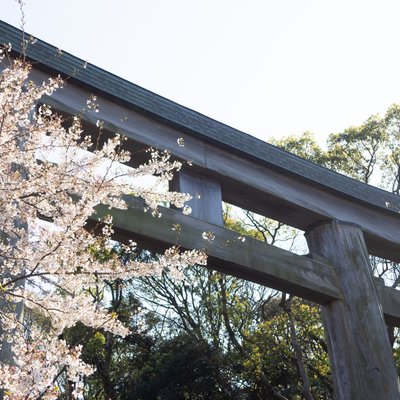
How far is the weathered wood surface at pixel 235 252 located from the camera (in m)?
2.69

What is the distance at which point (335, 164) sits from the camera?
12.5 meters

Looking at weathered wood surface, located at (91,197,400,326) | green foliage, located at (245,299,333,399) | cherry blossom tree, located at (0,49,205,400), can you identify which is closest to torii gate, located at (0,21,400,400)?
weathered wood surface, located at (91,197,400,326)

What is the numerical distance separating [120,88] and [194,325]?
36.3 ft

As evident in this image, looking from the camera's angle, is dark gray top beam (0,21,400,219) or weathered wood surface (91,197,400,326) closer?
weathered wood surface (91,197,400,326)

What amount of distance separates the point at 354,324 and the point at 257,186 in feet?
3.43

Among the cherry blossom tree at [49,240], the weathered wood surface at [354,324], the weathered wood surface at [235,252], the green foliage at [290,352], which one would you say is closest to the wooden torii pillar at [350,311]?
the weathered wood surface at [354,324]

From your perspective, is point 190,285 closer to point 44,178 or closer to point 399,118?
point 399,118

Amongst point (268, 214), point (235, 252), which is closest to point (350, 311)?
point (268, 214)

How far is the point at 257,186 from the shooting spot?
3.38 m

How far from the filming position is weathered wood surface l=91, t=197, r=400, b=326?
8.84 feet

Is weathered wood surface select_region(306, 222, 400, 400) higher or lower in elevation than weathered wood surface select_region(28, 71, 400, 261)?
lower

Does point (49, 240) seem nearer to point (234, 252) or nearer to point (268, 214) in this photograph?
point (234, 252)

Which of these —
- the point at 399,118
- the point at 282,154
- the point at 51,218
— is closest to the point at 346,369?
the point at 282,154

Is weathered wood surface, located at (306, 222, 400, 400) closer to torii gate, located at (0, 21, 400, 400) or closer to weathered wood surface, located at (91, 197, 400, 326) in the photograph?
torii gate, located at (0, 21, 400, 400)
